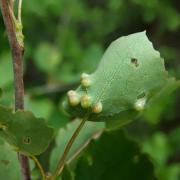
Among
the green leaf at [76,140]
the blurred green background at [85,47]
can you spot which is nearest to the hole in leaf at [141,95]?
the green leaf at [76,140]

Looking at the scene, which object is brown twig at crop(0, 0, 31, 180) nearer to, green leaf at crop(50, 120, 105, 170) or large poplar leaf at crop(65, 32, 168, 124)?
large poplar leaf at crop(65, 32, 168, 124)

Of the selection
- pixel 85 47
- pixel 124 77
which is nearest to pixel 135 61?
pixel 124 77

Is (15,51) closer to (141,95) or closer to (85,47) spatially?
(141,95)

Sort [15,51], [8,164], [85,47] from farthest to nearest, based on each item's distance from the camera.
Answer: [85,47] → [8,164] → [15,51]

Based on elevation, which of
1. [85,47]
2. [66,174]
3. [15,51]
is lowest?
[66,174]

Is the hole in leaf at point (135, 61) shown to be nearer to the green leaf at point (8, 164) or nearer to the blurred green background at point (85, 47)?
the green leaf at point (8, 164)

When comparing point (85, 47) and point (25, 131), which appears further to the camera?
point (85, 47)

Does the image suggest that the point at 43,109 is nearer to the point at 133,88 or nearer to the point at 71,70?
the point at 71,70
